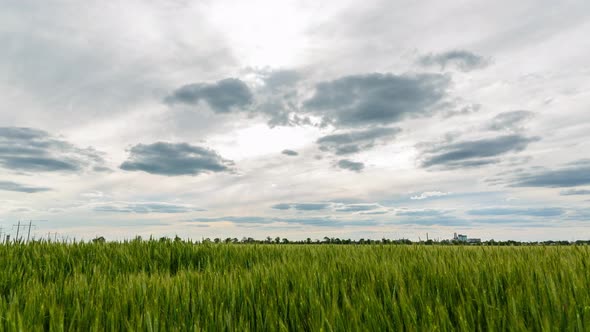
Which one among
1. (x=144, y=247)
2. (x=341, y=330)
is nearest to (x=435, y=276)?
(x=341, y=330)

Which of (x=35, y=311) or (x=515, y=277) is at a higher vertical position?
(x=515, y=277)

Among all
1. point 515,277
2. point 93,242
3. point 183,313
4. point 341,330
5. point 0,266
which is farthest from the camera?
point 93,242

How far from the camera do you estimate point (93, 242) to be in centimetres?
812

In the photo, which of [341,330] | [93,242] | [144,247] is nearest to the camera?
[341,330]

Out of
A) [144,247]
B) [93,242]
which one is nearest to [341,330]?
[144,247]

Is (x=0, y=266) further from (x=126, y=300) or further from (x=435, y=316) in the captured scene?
(x=435, y=316)

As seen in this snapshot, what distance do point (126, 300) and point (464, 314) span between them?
103 inches

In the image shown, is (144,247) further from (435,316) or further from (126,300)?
(435,316)

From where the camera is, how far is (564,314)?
86.3 inches

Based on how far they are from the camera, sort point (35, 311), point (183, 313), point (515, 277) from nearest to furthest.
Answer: point (183, 313) < point (35, 311) < point (515, 277)

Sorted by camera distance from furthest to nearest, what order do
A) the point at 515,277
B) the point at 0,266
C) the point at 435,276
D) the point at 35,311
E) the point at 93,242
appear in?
1. the point at 93,242
2. the point at 0,266
3. the point at 435,276
4. the point at 515,277
5. the point at 35,311

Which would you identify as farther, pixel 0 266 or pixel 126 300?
pixel 0 266

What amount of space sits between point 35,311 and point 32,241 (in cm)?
597

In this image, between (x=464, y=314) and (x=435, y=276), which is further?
(x=435, y=276)
